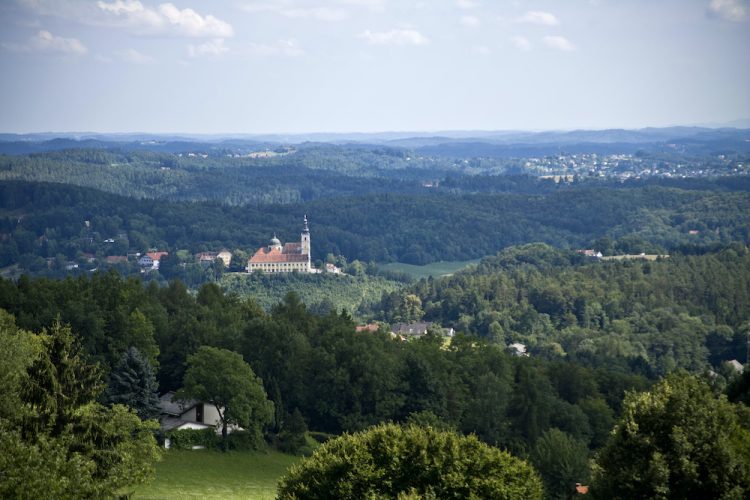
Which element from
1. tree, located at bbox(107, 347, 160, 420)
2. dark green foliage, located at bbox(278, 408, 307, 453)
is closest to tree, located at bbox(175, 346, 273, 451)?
dark green foliage, located at bbox(278, 408, 307, 453)

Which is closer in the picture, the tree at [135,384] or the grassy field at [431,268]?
the tree at [135,384]

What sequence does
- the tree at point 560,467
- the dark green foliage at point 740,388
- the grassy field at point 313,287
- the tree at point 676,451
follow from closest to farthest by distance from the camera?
the tree at point 676,451 → the dark green foliage at point 740,388 → the tree at point 560,467 → the grassy field at point 313,287

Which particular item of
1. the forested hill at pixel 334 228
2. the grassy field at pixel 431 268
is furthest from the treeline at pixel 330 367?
the forested hill at pixel 334 228

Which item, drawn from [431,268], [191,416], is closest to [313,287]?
[431,268]

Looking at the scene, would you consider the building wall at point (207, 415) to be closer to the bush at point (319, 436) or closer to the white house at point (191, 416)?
the white house at point (191, 416)

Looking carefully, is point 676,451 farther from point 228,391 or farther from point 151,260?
point 151,260

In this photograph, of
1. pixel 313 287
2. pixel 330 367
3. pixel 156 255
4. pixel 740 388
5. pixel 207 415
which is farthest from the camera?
pixel 156 255
